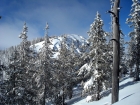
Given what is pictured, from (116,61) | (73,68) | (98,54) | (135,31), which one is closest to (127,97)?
(116,61)

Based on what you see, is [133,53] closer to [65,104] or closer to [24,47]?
[65,104]

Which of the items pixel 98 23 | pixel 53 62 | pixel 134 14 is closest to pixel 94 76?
pixel 98 23

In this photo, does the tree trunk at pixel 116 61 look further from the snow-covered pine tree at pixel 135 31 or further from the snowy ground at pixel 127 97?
the snow-covered pine tree at pixel 135 31

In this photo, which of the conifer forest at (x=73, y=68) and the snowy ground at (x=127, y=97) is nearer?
the snowy ground at (x=127, y=97)

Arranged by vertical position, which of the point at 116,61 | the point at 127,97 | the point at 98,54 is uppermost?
the point at 98,54

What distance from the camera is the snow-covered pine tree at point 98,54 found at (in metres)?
21.3

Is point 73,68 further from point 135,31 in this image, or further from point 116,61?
point 116,61

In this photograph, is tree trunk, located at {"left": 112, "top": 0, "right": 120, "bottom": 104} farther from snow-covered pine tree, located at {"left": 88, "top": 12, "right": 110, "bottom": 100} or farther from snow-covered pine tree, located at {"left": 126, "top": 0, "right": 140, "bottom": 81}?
snow-covered pine tree, located at {"left": 126, "top": 0, "right": 140, "bottom": 81}

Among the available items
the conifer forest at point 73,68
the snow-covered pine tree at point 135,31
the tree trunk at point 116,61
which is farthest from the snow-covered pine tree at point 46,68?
the tree trunk at point 116,61

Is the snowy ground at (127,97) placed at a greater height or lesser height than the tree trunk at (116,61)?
lesser

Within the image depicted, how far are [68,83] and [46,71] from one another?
7.14 m

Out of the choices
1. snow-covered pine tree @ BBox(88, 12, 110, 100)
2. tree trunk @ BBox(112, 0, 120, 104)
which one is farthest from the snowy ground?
snow-covered pine tree @ BBox(88, 12, 110, 100)

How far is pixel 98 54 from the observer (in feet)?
71.8

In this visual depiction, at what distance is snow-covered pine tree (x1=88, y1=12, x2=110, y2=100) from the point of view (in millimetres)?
21297
